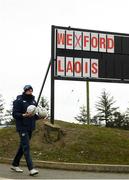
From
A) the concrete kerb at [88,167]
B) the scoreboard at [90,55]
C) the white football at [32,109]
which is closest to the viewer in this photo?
the white football at [32,109]

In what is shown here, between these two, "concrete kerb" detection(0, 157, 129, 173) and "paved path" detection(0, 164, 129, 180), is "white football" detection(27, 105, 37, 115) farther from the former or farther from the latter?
"concrete kerb" detection(0, 157, 129, 173)

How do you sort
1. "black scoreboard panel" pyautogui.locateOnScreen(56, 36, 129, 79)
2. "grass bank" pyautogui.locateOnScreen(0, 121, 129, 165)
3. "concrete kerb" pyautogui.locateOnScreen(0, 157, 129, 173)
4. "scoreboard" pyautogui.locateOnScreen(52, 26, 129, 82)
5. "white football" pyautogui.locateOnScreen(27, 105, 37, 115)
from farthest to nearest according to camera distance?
"black scoreboard panel" pyautogui.locateOnScreen(56, 36, 129, 79)
"scoreboard" pyautogui.locateOnScreen(52, 26, 129, 82)
"grass bank" pyautogui.locateOnScreen(0, 121, 129, 165)
"concrete kerb" pyautogui.locateOnScreen(0, 157, 129, 173)
"white football" pyautogui.locateOnScreen(27, 105, 37, 115)

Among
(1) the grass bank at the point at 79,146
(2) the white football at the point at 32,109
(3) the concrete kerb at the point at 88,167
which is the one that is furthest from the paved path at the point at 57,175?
(2) the white football at the point at 32,109

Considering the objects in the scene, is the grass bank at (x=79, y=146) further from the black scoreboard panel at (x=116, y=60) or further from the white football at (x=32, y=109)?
the white football at (x=32, y=109)

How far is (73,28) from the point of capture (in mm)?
17422

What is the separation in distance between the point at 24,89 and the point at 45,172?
Answer: 2108 millimetres

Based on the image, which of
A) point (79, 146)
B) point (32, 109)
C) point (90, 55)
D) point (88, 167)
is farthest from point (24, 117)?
point (90, 55)

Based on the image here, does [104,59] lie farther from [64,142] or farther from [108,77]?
[64,142]

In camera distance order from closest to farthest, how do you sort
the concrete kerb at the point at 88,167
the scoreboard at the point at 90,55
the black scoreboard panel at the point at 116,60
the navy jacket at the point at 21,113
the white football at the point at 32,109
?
the white football at the point at 32,109, the navy jacket at the point at 21,113, the concrete kerb at the point at 88,167, the scoreboard at the point at 90,55, the black scoreboard panel at the point at 116,60

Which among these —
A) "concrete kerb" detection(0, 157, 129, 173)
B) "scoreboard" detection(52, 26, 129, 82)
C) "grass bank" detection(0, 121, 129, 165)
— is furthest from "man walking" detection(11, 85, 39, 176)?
"scoreboard" detection(52, 26, 129, 82)

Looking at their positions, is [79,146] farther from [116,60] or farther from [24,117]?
[116,60]

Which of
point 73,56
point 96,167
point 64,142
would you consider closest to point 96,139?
point 64,142

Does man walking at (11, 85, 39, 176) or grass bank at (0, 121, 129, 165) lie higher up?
man walking at (11, 85, 39, 176)

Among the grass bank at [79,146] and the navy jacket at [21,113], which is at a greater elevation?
the navy jacket at [21,113]
